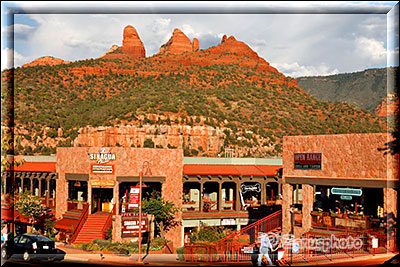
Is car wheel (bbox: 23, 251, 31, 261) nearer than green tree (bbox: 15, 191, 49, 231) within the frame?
Yes

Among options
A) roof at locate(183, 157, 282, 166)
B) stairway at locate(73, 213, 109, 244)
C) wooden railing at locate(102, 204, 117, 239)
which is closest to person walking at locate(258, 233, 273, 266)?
wooden railing at locate(102, 204, 117, 239)

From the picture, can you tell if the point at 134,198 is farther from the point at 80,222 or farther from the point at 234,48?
the point at 234,48

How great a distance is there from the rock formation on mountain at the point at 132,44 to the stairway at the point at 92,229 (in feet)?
402

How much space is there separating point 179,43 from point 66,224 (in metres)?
137

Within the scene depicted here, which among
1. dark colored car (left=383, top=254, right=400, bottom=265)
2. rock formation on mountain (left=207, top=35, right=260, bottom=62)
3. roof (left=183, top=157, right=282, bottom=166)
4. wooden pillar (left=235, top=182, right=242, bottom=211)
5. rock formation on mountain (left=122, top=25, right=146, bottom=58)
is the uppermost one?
rock formation on mountain (left=122, top=25, right=146, bottom=58)

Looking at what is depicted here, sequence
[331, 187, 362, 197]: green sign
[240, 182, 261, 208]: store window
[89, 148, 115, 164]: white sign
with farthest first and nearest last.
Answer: [240, 182, 261, 208]: store window → [89, 148, 115, 164]: white sign → [331, 187, 362, 197]: green sign

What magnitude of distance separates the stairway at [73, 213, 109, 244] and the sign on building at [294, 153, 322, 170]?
15.0 meters

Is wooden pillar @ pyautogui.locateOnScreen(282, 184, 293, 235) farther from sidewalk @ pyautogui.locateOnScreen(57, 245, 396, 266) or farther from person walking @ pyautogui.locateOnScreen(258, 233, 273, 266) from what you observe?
sidewalk @ pyautogui.locateOnScreen(57, 245, 396, 266)

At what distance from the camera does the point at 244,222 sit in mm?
43719

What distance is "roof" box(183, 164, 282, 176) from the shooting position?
42.4 m

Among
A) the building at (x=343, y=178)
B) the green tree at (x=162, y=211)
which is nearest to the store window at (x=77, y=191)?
the green tree at (x=162, y=211)

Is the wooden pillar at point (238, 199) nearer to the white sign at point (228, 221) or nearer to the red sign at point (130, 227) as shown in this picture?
the white sign at point (228, 221)

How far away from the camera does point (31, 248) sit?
94.1 ft

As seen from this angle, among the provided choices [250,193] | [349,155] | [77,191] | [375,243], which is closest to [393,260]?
[375,243]
